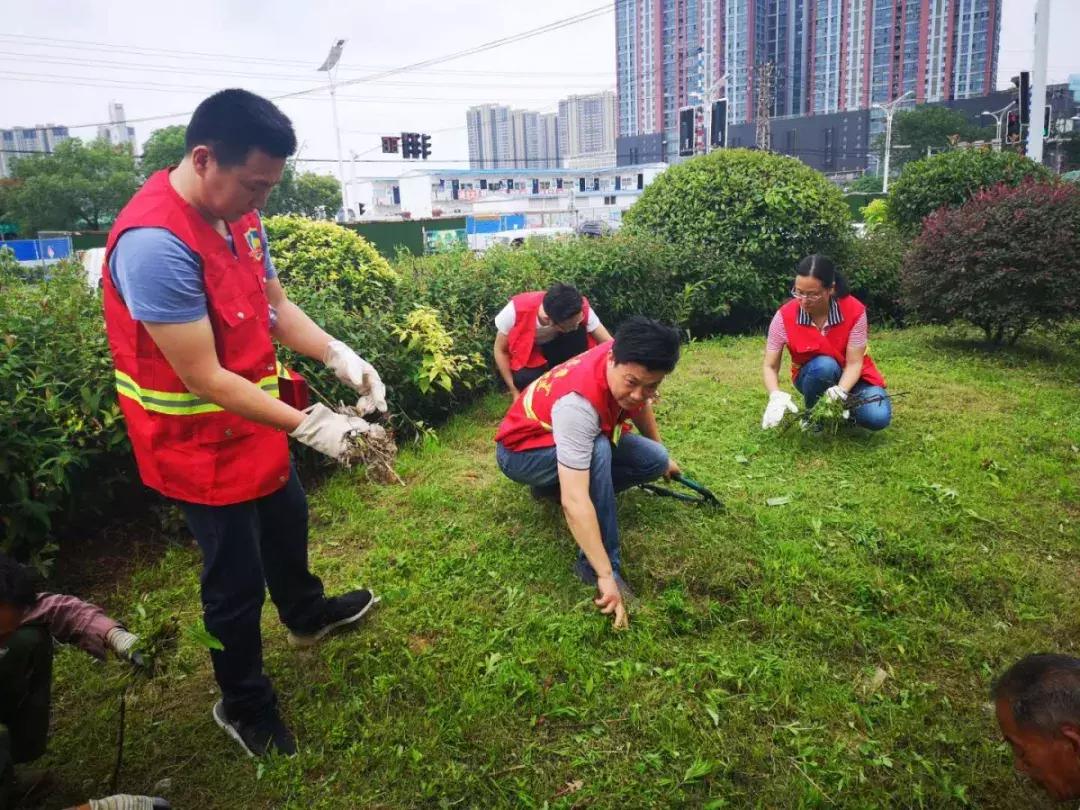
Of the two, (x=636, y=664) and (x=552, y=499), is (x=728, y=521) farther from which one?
(x=636, y=664)

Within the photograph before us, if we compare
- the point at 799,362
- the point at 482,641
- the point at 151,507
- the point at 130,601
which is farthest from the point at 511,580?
the point at 799,362

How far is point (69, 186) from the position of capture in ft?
105

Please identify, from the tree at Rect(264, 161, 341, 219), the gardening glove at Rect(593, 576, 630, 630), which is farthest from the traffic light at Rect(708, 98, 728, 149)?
the tree at Rect(264, 161, 341, 219)

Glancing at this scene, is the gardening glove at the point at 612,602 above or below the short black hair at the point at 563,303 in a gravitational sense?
below

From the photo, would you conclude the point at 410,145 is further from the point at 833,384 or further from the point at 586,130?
the point at 586,130

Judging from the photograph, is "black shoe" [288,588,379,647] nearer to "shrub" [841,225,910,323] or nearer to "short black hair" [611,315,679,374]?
"short black hair" [611,315,679,374]

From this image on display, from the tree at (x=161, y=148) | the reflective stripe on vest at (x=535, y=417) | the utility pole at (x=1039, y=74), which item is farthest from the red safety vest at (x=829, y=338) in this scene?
the tree at (x=161, y=148)

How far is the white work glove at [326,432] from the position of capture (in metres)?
1.90

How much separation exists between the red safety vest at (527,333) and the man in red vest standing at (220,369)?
2.22 m

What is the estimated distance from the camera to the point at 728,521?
3.38 m

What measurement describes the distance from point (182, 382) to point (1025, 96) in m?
15.4

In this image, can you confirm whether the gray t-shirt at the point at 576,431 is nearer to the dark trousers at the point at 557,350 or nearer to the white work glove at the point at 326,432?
the white work glove at the point at 326,432

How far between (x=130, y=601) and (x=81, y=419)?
2.53ft

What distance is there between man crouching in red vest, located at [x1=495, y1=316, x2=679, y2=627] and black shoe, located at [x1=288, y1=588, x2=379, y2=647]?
2.73ft
